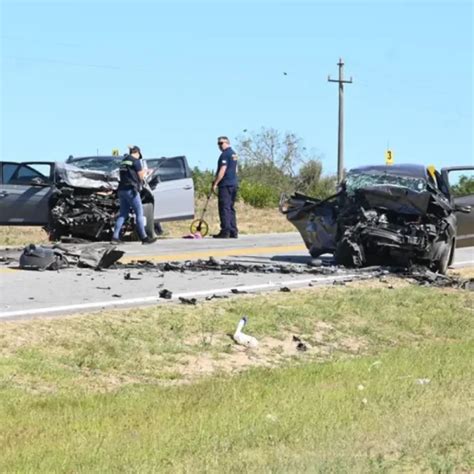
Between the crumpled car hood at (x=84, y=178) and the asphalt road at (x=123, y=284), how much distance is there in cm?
293

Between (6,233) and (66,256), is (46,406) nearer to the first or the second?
(66,256)

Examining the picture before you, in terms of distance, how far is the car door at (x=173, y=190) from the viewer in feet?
67.9

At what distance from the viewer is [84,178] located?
62.4 feet

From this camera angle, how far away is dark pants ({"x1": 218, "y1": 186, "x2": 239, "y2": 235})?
20938mm

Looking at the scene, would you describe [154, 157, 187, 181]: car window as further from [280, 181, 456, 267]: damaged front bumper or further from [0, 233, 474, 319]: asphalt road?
[280, 181, 456, 267]: damaged front bumper

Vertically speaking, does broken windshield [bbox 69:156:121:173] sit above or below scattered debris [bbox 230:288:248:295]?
above

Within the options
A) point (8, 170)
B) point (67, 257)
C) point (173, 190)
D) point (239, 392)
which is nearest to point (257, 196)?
point (173, 190)

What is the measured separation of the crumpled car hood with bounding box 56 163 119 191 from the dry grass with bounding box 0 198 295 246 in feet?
5.51

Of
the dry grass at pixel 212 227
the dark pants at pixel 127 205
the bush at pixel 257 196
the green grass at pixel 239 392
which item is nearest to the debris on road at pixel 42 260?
the green grass at pixel 239 392

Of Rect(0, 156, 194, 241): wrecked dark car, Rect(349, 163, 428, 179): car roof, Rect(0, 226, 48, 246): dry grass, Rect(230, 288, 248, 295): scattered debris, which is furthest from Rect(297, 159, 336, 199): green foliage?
Rect(230, 288, 248, 295): scattered debris

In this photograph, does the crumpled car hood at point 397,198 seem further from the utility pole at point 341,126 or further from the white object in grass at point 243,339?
the utility pole at point 341,126

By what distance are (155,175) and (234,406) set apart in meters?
14.2

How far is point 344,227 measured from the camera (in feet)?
46.1

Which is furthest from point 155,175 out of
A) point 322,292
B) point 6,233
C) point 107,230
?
point 322,292
